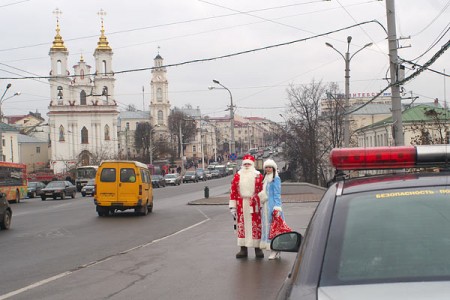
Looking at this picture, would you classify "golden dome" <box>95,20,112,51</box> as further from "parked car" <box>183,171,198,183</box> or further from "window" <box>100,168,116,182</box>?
"window" <box>100,168,116,182</box>

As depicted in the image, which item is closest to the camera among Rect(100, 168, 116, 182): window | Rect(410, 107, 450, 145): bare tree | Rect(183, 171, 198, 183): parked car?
Rect(100, 168, 116, 182): window

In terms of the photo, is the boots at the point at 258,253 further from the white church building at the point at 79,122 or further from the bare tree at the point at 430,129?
the white church building at the point at 79,122

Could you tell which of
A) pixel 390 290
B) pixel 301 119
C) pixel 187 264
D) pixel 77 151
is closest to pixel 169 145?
pixel 77 151

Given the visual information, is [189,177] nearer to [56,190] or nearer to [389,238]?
[56,190]

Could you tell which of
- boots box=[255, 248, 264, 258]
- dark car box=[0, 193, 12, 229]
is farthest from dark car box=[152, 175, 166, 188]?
boots box=[255, 248, 264, 258]

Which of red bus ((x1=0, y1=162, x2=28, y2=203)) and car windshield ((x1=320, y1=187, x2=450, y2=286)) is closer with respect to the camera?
car windshield ((x1=320, y1=187, x2=450, y2=286))

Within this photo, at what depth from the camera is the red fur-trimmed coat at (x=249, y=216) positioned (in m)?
11.0

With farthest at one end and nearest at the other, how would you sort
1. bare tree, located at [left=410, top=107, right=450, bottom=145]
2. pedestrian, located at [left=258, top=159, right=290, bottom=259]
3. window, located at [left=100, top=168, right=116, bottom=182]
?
bare tree, located at [left=410, top=107, right=450, bottom=145], window, located at [left=100, top=168, right=116, bottom=182], pedestrian, located at [left=258, top=159, right=290, bottom=259]

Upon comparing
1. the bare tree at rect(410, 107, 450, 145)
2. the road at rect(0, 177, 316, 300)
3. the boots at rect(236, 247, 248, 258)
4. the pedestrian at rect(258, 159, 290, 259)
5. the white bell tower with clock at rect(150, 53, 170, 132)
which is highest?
the white bell tower with clock at rect(150, 53, 170, 132)

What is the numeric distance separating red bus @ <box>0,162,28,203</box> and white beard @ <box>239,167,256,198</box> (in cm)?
3024

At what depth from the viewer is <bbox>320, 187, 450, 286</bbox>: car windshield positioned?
118 inches

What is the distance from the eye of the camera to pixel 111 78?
102 metres

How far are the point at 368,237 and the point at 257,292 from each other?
5144 mm

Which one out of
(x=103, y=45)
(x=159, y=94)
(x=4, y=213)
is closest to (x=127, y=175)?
(x=4, y=213)
